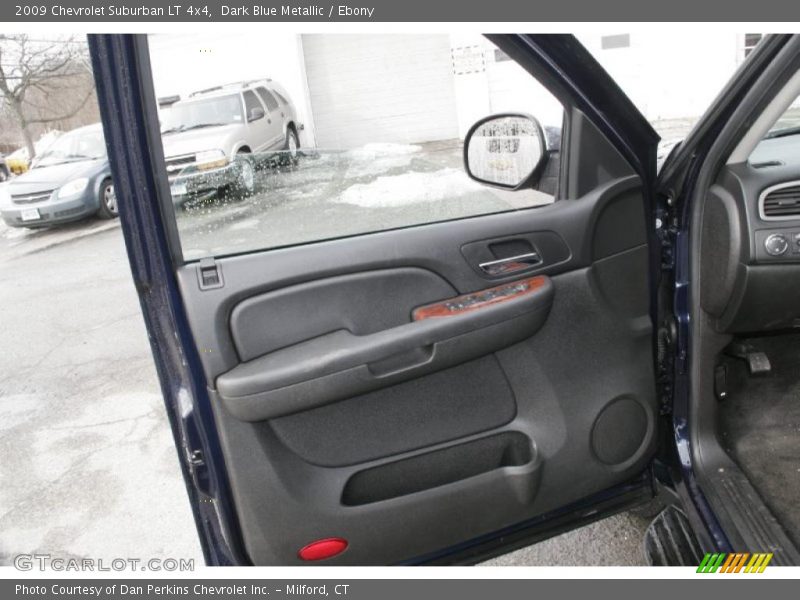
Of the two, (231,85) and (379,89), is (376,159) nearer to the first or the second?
(379,89)

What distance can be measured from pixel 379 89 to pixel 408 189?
0.34 metres

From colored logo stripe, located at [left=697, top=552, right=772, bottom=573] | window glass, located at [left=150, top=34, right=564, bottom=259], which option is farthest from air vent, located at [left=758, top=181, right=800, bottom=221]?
colored logo stripe, located at [left=697, top=552, right=772, bottom=573]

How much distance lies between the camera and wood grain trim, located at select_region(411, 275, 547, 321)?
1.59 meters

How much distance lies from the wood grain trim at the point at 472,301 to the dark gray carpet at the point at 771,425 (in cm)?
92

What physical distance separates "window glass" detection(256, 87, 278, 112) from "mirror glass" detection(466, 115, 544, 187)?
547 millimetres

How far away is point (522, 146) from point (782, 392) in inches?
56.7

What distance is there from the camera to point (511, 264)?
1.68 meters

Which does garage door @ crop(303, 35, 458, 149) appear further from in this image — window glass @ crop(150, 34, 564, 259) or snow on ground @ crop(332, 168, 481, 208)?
snow on ground @ crop(332, 168, 481, 208)

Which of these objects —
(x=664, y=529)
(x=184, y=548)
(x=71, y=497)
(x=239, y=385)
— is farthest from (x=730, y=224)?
(x=71, y=497)

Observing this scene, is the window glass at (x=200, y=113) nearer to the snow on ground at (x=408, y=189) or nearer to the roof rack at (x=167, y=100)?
the roof rack at (x=167, y=100)

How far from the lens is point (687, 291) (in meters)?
1.83

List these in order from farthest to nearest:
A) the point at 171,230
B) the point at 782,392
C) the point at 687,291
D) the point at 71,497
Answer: the point at 71,497, the point at 782,392, the point at 687,291, the point at 171,230

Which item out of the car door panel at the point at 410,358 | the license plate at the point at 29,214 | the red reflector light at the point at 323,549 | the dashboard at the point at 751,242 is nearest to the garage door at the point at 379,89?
the car door panel at the point at 410,358

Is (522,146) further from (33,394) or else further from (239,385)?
(33,394)
